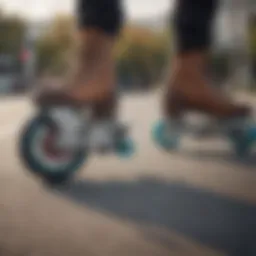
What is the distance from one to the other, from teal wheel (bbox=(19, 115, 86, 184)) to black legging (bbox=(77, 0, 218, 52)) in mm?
128

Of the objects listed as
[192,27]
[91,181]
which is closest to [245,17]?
[192,27]

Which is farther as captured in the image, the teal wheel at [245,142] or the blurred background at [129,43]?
the teal wheel at [245,142]

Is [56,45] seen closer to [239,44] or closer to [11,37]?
[11,37]

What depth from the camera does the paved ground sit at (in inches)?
30.9

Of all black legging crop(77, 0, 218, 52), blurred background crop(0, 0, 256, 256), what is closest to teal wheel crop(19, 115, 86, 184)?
blurred background crop(0, 0, 256, 256)

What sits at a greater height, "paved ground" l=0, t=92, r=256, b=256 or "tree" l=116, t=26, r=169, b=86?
"tree" l=116, t=26, r=169, b=86

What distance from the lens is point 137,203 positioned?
0.84 meters

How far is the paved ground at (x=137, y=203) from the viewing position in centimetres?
78

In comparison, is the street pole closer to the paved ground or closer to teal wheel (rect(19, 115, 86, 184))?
the paved ground

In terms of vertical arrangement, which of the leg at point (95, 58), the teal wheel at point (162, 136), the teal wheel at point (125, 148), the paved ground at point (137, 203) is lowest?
the paved ground at point (137, 203)

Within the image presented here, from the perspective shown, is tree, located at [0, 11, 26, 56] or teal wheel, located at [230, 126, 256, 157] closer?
tree, located at [0, 11, 26, 56]

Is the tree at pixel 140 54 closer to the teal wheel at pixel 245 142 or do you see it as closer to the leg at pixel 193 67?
the leg at pixel 193 67

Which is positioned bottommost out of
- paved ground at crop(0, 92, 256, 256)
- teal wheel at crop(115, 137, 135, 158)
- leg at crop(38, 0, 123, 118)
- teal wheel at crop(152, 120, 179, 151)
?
paved ground at crop(0, 92, 256, 256)

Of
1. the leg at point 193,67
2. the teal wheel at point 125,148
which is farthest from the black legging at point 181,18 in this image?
the teal wheel at point 125,148
